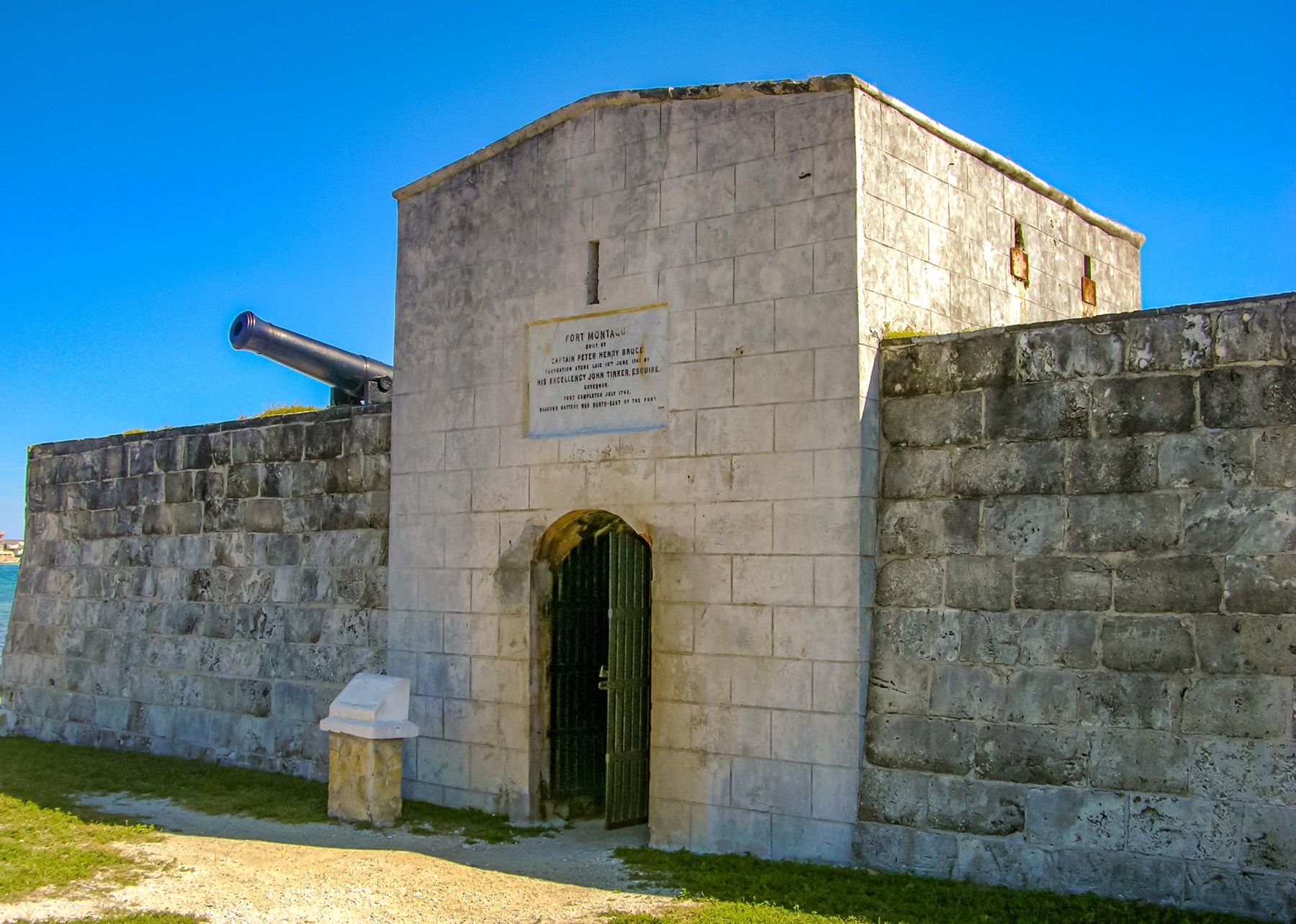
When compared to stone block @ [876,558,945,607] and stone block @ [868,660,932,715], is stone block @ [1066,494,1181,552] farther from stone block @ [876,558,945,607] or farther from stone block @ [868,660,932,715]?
stone block @ [868,660,932,715]

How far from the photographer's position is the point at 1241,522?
238 inches

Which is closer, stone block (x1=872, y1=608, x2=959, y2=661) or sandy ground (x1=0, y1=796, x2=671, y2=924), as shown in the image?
sandy ground (x1=0, y1=796, x2=671, y2=924)

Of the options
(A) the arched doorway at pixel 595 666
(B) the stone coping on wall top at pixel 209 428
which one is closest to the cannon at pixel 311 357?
(B) the stone coping on wall top at pixel 209 428

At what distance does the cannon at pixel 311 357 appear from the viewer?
11.8m

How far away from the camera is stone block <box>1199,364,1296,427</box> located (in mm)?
5984

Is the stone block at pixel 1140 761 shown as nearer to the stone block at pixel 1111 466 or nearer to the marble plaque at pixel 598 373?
the stone block at pixel 1111 466

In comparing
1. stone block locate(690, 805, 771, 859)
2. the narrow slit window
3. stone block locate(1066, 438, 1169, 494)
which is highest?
the narrow slit window

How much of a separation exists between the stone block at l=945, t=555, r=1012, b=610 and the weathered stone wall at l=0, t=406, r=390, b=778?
186 inches

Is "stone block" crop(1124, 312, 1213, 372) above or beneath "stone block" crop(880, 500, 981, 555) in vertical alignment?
above

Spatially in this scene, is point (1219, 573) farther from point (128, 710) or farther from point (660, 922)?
point (128, 710)

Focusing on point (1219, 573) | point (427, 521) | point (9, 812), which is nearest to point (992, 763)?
point (1219, 573)

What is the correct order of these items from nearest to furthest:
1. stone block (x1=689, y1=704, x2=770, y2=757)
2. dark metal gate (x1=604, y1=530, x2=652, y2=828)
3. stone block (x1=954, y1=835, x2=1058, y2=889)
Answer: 1. stone block (x1=954, y1=835, x2=1058, y2=889)
2. stone block (x1=689, y1=704, x2=770, y2=757)
3. dark metal gate (x1=604, y1=530, x2=652, y2=828)

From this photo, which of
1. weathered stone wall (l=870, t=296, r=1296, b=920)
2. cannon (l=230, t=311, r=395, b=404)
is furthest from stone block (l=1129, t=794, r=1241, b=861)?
cannon (l=230, t=311, r=395, b=404)

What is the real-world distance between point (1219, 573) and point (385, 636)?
612 centimetres
